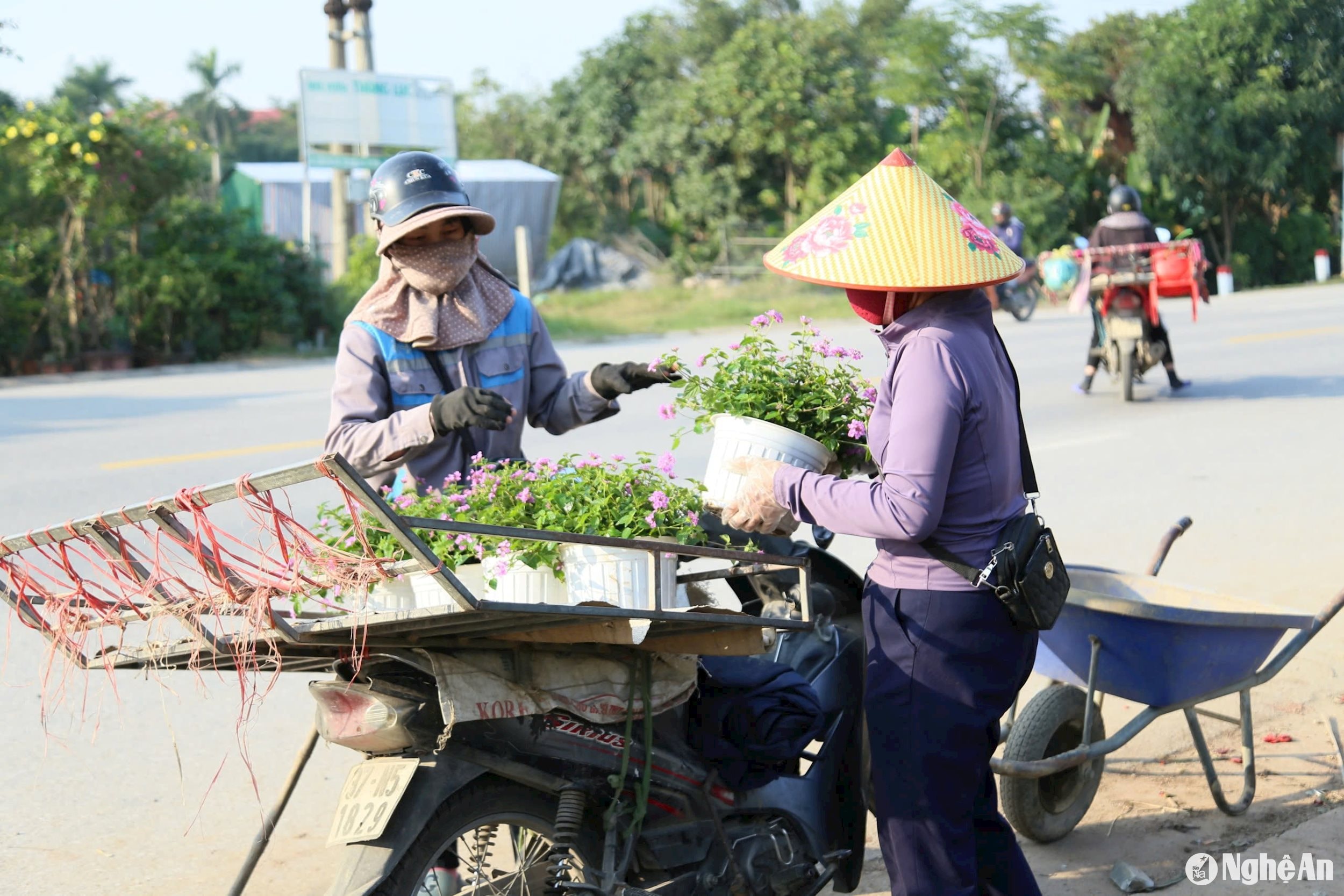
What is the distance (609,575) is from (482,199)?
89.2ft

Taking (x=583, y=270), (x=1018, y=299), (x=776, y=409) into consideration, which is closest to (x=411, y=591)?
(x=776, y=409)

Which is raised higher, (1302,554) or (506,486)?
(506,486)

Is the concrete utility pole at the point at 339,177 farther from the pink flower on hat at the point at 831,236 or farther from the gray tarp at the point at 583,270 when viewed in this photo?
the pink flower on hat at the point at 831,236

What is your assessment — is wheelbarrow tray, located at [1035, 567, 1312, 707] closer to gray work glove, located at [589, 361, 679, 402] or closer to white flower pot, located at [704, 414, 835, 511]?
white flower pot, located at [704, 414, 835, 511]

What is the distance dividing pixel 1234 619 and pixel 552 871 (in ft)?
6.08

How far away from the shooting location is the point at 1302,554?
6430mm

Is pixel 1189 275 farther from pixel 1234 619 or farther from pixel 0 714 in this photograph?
pixel 0 714

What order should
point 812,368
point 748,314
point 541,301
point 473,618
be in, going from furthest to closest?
point 541,301, point 748,314, point 812,368, point 473,618

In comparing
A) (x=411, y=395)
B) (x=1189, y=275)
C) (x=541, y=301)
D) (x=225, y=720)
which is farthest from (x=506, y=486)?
(x=541, y=301)

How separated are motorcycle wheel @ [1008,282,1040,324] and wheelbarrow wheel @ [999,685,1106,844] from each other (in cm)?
1638

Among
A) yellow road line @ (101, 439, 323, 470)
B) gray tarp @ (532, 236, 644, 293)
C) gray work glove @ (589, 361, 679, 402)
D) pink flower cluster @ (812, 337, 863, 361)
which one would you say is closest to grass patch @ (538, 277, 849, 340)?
gray tarp @ (532, 236, 644, 293)

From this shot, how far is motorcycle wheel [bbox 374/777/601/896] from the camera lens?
2.46 meters

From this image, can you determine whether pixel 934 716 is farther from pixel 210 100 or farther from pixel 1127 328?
pixel 210 100
